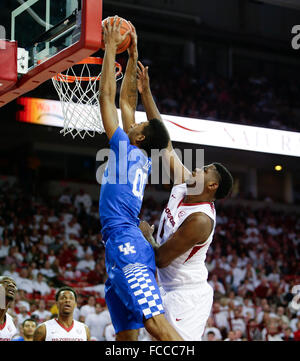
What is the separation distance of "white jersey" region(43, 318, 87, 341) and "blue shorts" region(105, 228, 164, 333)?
1.91 metres

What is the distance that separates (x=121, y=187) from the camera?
387cm

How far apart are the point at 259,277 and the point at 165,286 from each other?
9253 mm

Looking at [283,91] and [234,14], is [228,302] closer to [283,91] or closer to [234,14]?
[283,91]

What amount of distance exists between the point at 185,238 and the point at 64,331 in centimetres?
234

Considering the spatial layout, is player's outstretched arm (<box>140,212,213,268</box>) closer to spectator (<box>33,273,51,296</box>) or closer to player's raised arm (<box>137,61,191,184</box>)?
player's raised arm (<box>137,61,191,184</box>)

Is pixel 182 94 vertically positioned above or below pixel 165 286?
above

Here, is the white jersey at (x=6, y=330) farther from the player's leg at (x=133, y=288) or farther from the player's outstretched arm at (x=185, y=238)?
the player's outstretched arm at (x=185, y=238)

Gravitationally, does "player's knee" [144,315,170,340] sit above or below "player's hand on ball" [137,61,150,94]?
below

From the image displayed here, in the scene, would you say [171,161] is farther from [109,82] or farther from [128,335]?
[128,335]

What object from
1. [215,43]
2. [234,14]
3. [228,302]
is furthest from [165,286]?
[234,14]

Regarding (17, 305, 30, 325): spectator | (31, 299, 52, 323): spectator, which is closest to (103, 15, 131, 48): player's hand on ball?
(17, 305, 30, 325): spectator

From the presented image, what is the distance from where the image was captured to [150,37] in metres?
19.1

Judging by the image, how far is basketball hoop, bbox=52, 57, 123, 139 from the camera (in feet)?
16.6
